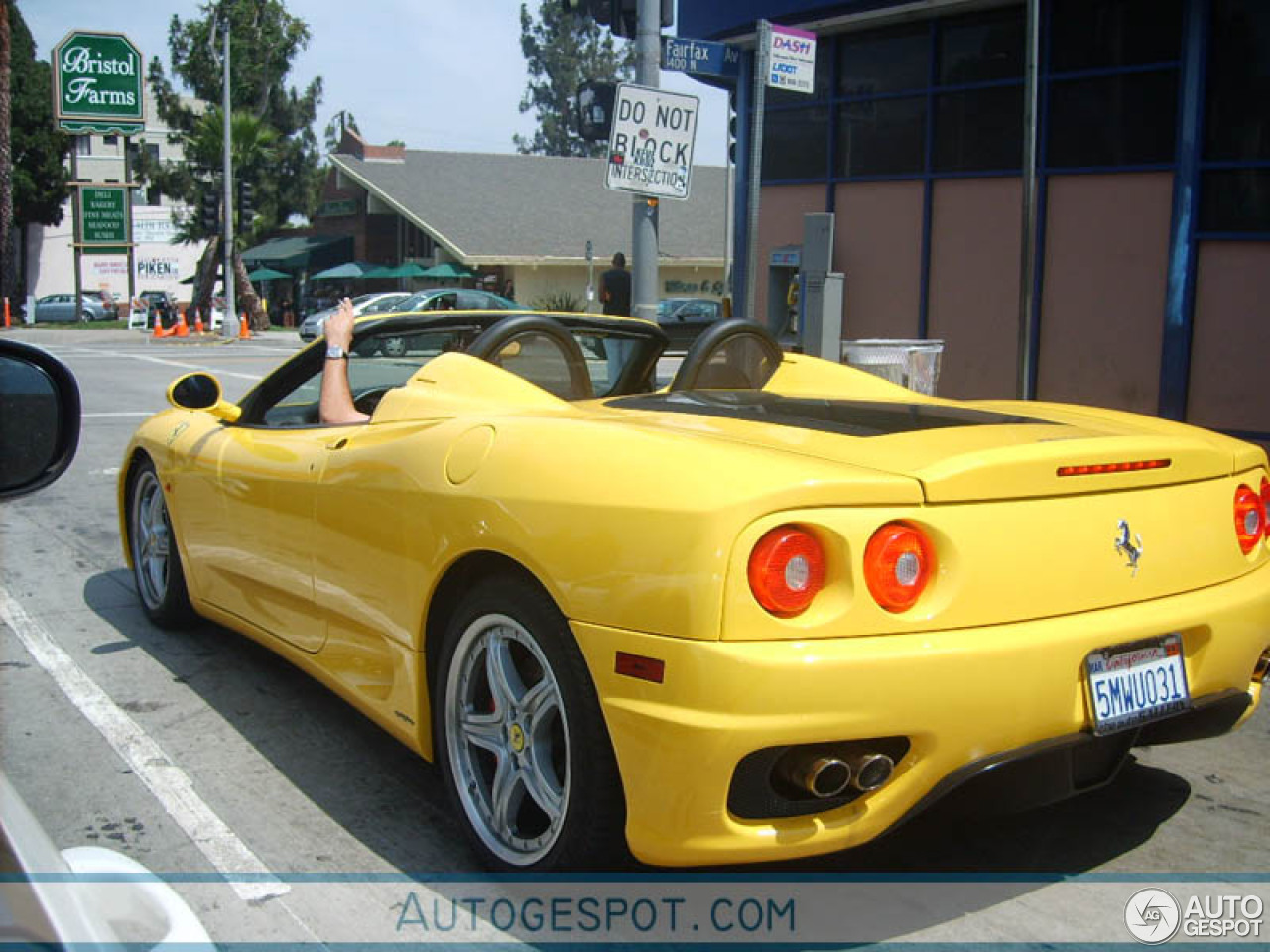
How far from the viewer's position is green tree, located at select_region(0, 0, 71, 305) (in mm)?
52594

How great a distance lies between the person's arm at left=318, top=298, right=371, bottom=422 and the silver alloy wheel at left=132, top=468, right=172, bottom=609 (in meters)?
1.18

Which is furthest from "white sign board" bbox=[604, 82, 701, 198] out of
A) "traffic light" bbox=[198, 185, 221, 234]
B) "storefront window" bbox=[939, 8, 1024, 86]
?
"traffic light" bbox=[198, 185, 221, 234]

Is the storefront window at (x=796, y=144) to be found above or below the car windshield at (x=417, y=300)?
above

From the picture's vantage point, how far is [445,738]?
128 inches

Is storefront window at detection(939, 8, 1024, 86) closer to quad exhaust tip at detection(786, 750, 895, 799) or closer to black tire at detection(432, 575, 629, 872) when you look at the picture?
black tire at detection(432, 575, 629, 872)

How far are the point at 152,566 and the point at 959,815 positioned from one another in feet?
12.4

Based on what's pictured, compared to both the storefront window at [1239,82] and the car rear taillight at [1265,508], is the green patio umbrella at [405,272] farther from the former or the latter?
the car rear taillight at [1265,508]

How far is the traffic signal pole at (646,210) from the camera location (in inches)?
388

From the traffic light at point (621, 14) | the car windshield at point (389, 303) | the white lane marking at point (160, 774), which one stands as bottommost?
the white lane marking at point (160, 774)

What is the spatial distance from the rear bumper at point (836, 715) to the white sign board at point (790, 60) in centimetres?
686

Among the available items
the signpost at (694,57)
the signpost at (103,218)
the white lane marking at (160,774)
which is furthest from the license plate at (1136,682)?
→ the signpost at (103,218)

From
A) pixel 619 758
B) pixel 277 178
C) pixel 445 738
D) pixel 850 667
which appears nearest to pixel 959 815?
pixel 850 667

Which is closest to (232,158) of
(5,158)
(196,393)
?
(5,158)

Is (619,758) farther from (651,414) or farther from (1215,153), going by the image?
(1215,153)
